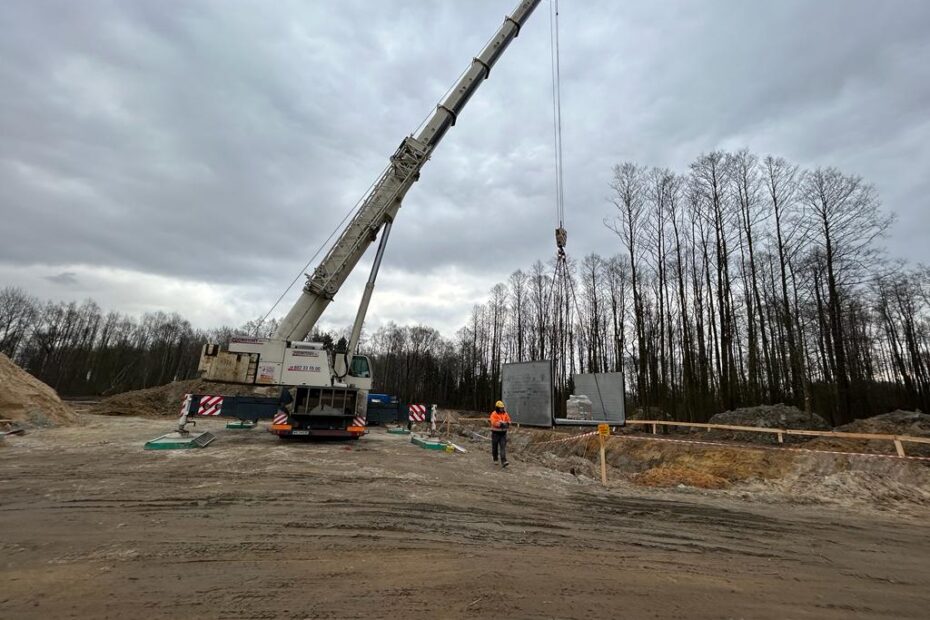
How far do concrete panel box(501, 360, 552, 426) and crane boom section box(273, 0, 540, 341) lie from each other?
9.47m

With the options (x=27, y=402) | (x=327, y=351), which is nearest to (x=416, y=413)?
(x=327, y=351)

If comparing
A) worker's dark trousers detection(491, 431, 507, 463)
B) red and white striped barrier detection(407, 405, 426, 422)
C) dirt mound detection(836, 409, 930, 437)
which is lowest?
worker's dark trousers detection(491, 431, 507, 463)

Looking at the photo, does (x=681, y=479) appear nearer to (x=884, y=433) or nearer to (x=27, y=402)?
(x=884, y=433)

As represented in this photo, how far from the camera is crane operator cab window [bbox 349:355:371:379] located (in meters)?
14.8

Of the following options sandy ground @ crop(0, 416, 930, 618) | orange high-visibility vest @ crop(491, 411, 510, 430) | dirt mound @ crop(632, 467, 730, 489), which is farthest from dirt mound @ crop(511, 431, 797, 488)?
orange high-visibility vest @ crop(491, 411, 510, 430)

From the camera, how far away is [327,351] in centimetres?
1388

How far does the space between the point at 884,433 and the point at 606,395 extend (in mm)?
9413

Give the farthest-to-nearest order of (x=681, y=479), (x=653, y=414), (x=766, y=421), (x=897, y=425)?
(x=653, y=414) < (x=766, y=421) < (x=897, y=425) < (x=681, y=479)

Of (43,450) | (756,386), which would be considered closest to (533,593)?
(43,450)

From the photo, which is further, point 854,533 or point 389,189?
point 389,189

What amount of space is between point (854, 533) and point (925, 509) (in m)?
3.69

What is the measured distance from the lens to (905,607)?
379cm

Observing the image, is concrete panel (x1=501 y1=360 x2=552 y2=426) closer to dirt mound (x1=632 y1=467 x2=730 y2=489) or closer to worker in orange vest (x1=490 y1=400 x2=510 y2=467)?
worker in orange vest (x1=490 y1=400 x2=510 y2=467)

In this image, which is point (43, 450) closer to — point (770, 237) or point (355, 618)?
point (355, 618)
